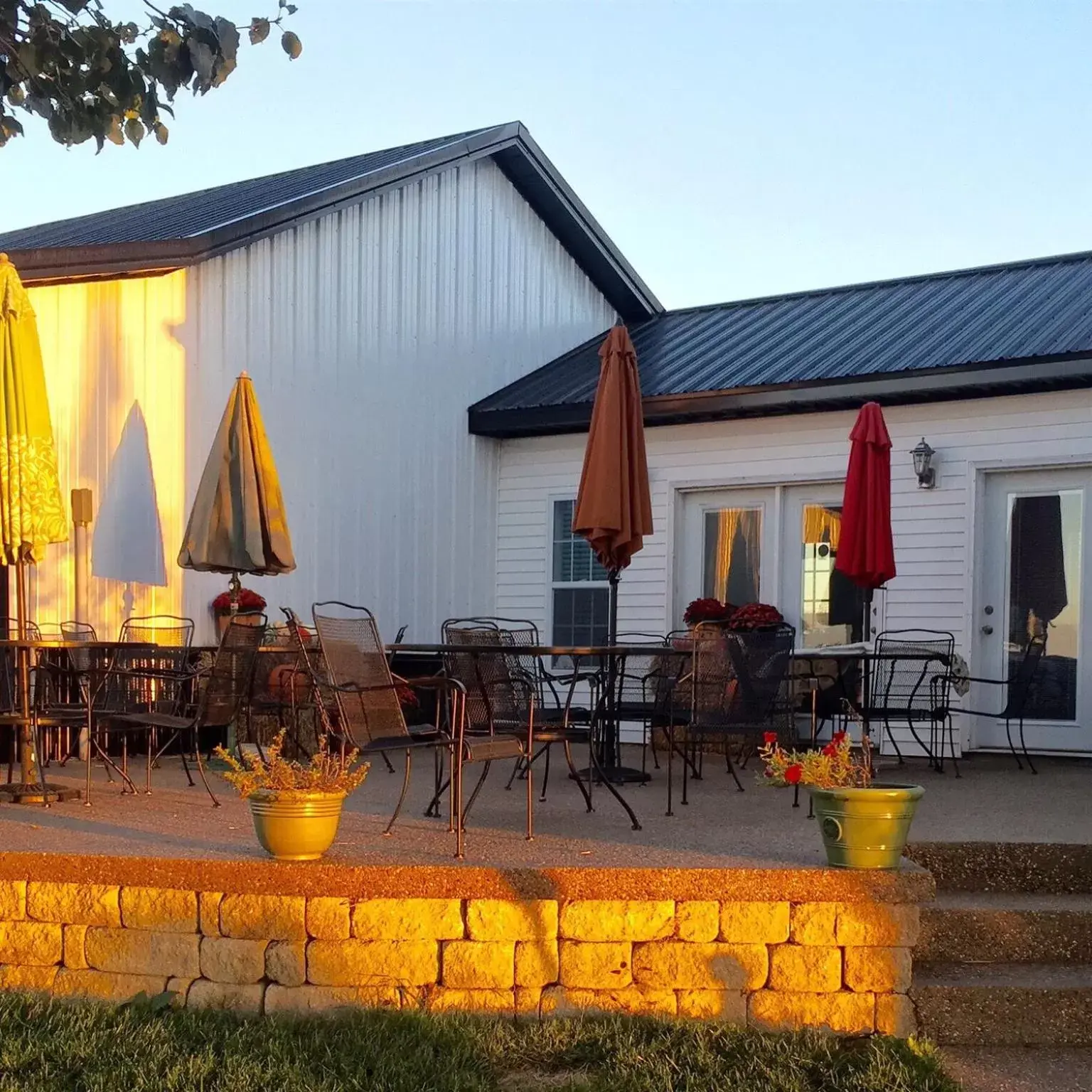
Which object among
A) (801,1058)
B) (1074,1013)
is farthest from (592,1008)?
(1074,1013)

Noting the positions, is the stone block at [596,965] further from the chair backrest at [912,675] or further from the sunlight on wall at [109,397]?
the sunlight on wall at [109,397]

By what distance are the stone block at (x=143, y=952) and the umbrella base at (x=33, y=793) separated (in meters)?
1.71

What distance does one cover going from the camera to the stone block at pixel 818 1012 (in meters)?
4.35

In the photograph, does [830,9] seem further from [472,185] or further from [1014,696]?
[1014,696]

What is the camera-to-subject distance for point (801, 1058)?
13.3ft

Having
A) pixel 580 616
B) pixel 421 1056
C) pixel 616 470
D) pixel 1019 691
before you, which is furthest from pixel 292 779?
pixel 580 616

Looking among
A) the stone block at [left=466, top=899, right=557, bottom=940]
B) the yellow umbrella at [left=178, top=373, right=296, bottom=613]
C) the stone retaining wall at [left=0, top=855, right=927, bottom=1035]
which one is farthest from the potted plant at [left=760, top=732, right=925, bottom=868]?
the yellow umbrella at [left=178, top=373, right=296, bottom=613]

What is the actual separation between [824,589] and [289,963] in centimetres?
632

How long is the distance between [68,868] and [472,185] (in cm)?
817

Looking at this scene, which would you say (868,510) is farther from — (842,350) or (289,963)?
(289,963)

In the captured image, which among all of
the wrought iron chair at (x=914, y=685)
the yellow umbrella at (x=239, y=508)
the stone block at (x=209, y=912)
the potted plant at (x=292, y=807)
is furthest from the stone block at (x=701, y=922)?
the yellow umbrella at (x=239, y=508)

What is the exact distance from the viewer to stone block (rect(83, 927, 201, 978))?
4.50m

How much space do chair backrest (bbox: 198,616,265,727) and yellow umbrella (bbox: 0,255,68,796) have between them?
0.80 metres

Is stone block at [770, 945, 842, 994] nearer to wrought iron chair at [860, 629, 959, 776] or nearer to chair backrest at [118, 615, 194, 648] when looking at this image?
wrought iron chair at [860, 629, 959, 776]
